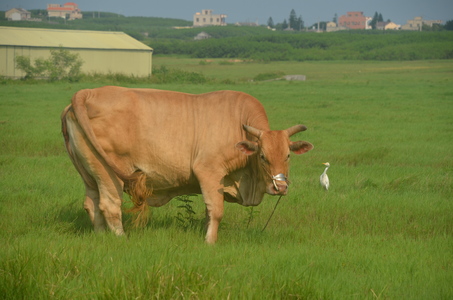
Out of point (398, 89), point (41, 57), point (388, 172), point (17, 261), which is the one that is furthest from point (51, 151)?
point (41, 57)

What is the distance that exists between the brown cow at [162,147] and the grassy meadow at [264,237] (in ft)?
1.53

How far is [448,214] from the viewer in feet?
29.1

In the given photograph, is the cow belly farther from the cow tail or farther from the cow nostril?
the cow nostril

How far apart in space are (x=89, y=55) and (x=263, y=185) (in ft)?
139

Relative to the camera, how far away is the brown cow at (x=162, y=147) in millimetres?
7121

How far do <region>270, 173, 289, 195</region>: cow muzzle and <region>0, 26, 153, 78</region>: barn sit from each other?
39.4 meters

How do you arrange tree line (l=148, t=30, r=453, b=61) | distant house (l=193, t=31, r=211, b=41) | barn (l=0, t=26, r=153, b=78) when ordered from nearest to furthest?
barn (l=0, t=26, r=153, b=78), tree line (l=148, t=30, r=453, b=61), distant house (l=193, t=31, r=211, b=41)

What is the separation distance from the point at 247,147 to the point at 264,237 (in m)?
1.11

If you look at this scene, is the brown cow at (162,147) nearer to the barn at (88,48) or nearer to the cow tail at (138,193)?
the cow tail at (138,193)

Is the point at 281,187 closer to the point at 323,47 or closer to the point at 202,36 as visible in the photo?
the point at 323,47

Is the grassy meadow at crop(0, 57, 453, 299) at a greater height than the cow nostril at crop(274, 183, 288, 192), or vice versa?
the cow nostril at crop(274, 183, 288, 192)

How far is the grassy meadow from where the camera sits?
516cm

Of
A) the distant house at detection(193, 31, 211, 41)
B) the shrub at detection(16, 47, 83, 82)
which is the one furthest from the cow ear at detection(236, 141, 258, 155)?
the distant house at detection(193, 31, 211, 41)

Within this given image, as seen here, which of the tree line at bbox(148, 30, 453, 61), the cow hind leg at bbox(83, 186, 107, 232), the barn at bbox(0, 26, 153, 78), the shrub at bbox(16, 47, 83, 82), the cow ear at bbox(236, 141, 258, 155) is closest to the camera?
the cow ear at bbox(236, 141, 258, 155)
